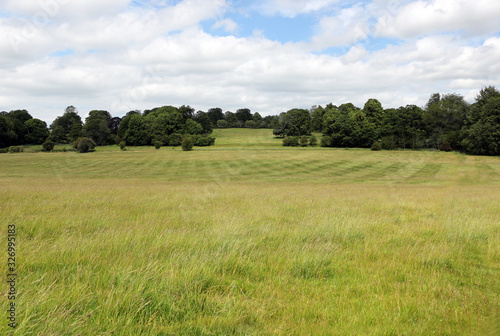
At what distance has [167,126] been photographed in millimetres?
122750

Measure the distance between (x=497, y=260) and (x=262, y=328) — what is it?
4894 mm

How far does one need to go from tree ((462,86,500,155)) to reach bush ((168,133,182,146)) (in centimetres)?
8792

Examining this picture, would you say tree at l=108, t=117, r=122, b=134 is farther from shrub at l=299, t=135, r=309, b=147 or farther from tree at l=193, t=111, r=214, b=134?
shrub at l=299, t=135, r=309, b=147

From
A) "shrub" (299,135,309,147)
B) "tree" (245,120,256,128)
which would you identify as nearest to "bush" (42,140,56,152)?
"shrub" (299,135,309,147)

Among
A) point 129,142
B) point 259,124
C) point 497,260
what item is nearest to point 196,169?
point 497,260

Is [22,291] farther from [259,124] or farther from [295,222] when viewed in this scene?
[259,124]

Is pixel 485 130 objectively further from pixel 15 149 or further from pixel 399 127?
pixel 15 149

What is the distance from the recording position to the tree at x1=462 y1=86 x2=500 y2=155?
240 feet

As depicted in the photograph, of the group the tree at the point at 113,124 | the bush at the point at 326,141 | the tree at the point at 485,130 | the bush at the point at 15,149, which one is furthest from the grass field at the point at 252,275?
the tree at the point at 113,124

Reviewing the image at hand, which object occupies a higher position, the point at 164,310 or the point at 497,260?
the point at 164,310

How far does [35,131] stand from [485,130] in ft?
468

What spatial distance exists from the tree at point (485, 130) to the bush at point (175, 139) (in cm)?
8792

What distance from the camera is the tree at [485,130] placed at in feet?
240

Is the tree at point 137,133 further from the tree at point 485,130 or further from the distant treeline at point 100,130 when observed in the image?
the tree at point 485,130
